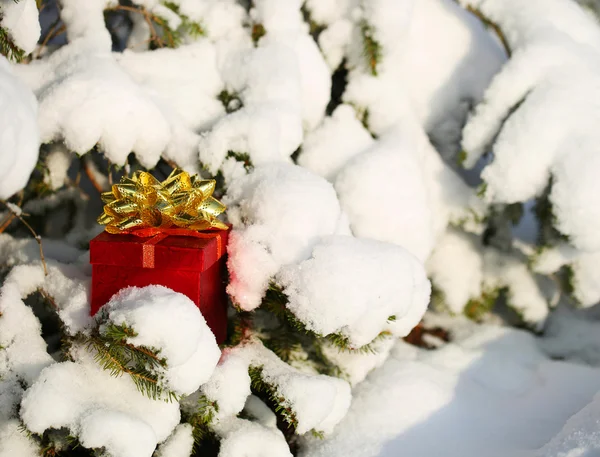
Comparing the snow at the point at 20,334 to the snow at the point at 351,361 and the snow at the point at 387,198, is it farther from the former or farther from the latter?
the snow at the point at 387,198

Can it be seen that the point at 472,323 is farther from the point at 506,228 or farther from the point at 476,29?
the point at 476,29

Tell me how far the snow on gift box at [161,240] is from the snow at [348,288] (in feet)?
0.47

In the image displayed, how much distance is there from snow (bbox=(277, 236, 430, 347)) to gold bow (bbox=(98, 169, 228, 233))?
0.19 metres

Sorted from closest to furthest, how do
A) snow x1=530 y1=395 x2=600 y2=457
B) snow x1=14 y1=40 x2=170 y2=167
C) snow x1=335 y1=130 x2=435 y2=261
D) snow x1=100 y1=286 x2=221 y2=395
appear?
snow x1=100 y1=286 x2=221 y2=395 → snow x1=530 y1=395 x2=600 y2=457 → snow x1=14 y1=40 x2=170 y2=167 → snow x1=335 y1=130 x2=435 y2=261

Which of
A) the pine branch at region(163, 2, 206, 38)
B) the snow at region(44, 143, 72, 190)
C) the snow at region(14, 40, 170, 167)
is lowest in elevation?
the snow at region(44, 143, 72, 190)

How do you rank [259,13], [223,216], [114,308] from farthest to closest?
[259,13]
[223,216]
[114,308]

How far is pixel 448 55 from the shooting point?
4.95 feet

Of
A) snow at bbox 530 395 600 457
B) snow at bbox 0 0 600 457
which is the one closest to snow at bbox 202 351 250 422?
snow at bbox 0 0 600 457

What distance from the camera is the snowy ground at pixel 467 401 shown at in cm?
106

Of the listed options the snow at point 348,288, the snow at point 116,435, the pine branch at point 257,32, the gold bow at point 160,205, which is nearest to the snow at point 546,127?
the snow at point 348,288

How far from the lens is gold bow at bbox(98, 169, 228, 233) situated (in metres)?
0.94

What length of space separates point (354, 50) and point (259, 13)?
0.88ft

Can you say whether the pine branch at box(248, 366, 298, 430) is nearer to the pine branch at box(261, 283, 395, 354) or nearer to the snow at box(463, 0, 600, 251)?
the pine branch at box(261, 283, 395, 354)

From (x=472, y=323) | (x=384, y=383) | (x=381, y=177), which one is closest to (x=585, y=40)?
(x=381, y=177)
